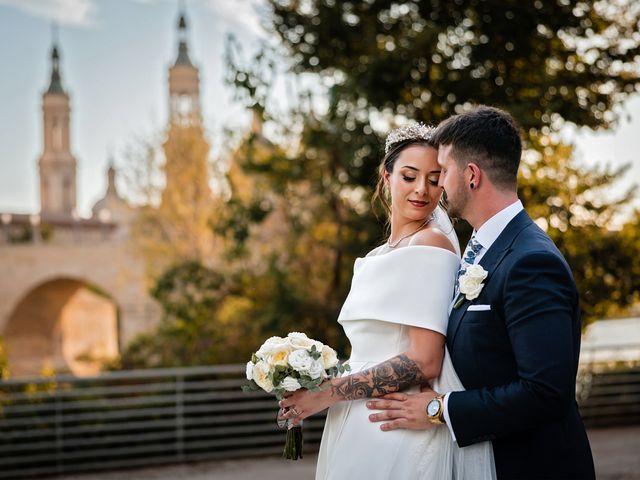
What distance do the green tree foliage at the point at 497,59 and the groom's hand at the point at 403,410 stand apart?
581 centimetres

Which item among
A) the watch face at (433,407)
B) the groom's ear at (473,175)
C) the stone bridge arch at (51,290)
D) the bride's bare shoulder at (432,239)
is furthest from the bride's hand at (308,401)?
the stone bridge arch at (51,290)

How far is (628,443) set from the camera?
8.95 m

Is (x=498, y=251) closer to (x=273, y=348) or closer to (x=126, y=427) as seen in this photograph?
(x=273, y=348)

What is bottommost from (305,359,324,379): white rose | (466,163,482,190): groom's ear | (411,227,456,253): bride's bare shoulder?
(305,359,324,379): white rose

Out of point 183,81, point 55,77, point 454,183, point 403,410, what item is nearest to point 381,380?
point 403,410

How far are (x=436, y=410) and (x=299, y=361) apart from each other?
17.8 inches

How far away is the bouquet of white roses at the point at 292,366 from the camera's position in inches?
101

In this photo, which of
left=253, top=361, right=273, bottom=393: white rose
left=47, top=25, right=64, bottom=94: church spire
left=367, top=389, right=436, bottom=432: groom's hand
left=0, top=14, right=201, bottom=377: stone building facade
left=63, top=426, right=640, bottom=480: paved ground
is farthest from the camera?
left=47, top=25, right=64, bottom=94: church spire

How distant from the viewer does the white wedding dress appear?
8.33 feet

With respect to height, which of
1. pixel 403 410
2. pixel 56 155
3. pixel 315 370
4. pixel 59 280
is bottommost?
pixel 59 280

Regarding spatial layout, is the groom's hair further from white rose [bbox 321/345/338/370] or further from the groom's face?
white rose [bbox 321/345/338/370]

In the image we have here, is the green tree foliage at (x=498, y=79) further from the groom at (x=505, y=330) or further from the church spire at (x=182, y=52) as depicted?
the church spire at (x=182, y=52)

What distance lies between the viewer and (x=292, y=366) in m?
2.58

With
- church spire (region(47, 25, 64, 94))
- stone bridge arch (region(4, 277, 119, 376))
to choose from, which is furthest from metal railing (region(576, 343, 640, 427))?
church spire (region(47, 25, 64, 94))
